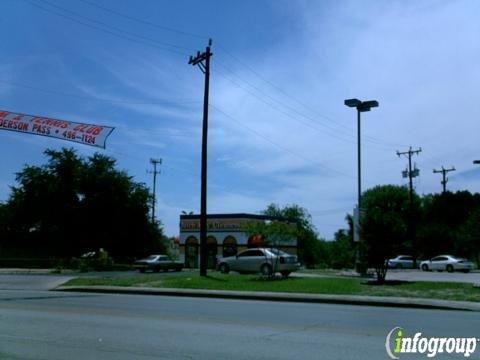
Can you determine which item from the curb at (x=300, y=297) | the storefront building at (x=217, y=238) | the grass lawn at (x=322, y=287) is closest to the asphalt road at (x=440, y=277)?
the grass lawn at (x=322, y=287)

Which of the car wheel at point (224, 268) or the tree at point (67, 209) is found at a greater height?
the tree at point (67, 209)

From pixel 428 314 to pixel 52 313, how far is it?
9561mm

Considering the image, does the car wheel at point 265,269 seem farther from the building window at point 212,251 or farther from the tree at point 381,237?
the building window at point 212,251

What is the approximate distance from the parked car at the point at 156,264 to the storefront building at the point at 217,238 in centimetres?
598

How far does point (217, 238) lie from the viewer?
2024 inches

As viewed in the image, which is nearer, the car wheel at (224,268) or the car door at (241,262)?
the car door at (241,262)

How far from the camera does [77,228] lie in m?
50.8

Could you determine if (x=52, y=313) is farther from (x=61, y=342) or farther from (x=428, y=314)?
(x=428, y=314)

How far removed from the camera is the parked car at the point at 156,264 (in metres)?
41.8

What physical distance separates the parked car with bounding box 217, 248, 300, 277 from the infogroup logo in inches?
770

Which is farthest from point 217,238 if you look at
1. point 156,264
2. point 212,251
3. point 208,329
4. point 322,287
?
point 208,329

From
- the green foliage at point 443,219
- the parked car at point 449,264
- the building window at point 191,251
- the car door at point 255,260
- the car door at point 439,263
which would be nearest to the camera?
the car door at point 255,260

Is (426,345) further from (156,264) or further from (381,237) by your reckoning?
(156,264)

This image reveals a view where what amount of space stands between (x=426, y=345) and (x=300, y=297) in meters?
10.1
